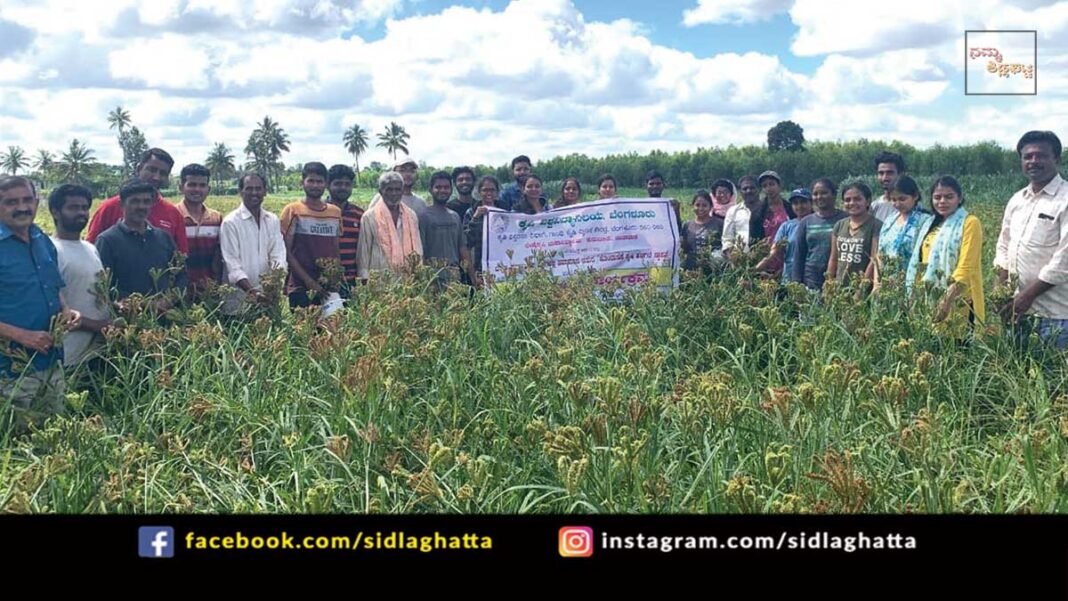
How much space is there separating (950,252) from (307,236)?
12.4 ft

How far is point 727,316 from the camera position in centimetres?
424

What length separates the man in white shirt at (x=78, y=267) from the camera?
3.58m

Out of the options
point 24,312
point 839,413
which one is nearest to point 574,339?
point 839,413

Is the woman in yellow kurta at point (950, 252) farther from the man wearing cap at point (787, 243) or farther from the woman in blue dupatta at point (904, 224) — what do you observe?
the man wearing cap at point (787, 243)

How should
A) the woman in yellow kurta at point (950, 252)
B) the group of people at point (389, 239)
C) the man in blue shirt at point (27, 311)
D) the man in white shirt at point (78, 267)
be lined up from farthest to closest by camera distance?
the woman in yellow kurta at point (950, 252) < the man in white shirt at point (78, 267) < the group of people at point (389, 239) < the man in blue shirt at point (27, 311)

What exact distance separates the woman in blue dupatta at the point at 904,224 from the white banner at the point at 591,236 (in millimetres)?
1662

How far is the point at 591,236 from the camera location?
5.98m

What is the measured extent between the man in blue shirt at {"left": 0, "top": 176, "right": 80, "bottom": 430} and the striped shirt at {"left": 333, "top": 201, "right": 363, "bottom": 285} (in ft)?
7.86

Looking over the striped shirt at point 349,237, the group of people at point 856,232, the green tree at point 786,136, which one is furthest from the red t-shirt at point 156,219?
the green tree at point 786,136
